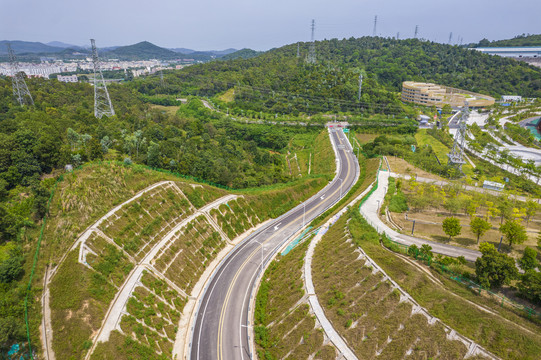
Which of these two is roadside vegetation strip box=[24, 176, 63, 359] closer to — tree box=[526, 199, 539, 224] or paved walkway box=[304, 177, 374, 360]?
paved walkway box=[304, 177, 374, 360]

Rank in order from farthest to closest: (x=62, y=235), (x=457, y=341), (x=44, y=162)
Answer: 1. (x=44, y=162)
2. (x=62, y=235)
3. (x=457, y=341)

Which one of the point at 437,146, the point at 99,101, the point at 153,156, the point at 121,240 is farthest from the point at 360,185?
the point at 99,101

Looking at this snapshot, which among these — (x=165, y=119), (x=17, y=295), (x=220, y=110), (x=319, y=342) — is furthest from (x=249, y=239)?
(x=220, y=110)

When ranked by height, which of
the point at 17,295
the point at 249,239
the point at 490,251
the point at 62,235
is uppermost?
the point at 490,251

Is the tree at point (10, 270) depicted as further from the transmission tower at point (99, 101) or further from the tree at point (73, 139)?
the transmission tower at point (99, 101)

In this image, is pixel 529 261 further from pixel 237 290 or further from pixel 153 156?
pixel 153 156

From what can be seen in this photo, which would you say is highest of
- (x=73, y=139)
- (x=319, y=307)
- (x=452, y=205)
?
(x=73, y=139)

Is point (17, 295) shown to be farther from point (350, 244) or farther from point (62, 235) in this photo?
point (350, 244)
